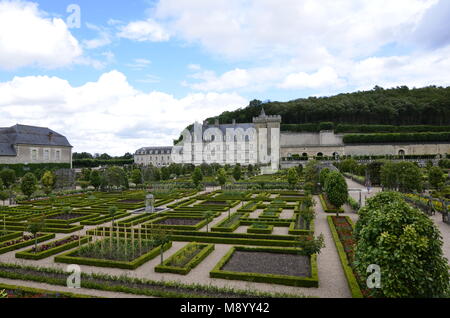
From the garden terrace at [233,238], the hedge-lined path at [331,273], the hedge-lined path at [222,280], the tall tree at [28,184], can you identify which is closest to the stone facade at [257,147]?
the tall tree at [28,184]

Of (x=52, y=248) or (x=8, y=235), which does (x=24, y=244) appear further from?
(x=52, y=248)

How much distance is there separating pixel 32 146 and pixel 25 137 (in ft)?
5.52

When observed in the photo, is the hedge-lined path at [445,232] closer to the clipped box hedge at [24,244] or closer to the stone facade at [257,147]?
the clipped box hedge at [24,244]

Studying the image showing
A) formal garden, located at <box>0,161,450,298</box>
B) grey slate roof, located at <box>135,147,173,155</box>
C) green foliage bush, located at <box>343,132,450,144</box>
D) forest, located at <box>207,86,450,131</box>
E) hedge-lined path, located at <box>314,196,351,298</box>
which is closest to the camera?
formal garden, located at <box>0,161,450,298</box>

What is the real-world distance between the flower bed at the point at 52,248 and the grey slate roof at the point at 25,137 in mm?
38891

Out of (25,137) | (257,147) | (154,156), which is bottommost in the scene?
(154,156)

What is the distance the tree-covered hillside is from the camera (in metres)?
79.0

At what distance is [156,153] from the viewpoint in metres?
81.4

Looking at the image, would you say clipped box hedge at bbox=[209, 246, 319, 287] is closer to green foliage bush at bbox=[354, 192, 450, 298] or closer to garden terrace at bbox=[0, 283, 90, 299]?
green foliage bush at bbox=[354, 192, 450, 298]

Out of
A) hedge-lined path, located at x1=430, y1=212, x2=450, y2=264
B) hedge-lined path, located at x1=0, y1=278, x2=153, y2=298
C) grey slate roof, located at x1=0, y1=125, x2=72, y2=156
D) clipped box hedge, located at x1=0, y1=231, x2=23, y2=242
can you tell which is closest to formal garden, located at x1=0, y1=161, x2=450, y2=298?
clipped box hedge, located at x1=0, y1=231, x2=23, y2=242

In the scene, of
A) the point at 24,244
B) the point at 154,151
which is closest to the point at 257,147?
the point at 154,151

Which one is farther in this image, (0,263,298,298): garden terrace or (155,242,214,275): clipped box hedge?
(155,242,214,275): clipped box hedge

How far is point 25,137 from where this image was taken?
1860 inches

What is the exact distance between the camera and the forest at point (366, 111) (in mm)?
78938
